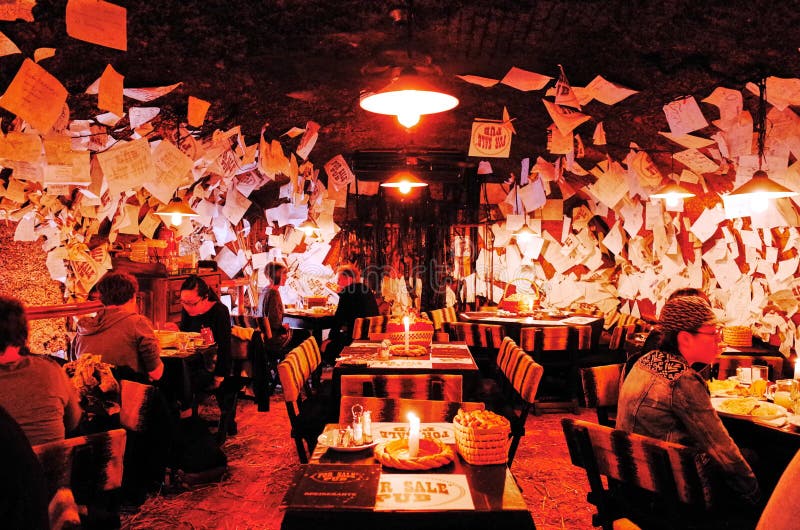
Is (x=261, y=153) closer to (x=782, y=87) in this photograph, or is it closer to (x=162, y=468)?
(x=162, y=468)

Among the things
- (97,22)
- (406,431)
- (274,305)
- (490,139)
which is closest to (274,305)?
(274,305)

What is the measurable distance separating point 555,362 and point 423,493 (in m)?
5.00

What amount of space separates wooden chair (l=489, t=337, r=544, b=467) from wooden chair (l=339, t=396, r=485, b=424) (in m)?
0.72

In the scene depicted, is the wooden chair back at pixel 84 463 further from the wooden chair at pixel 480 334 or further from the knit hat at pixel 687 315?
the wooden chair at pixel 480 334

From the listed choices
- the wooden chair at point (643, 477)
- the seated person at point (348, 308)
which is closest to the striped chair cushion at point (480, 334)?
the seated person at point (348, 308)

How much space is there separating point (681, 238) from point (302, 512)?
23.0 ft

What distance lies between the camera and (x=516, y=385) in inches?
157

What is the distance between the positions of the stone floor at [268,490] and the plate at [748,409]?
118cm

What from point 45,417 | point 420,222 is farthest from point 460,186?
point 45,417

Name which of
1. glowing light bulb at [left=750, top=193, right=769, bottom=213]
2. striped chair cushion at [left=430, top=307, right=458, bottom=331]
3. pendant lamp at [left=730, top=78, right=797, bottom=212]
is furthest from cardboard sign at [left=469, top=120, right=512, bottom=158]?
striped chair cushion at [left=430, top=307, right=458, bottom=331]

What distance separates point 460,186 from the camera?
9.91 m

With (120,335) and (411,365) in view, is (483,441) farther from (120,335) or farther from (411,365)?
(120,335)

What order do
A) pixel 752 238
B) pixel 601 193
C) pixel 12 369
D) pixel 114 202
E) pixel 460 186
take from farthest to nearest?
1. pixel 460 186
2. pixel 114 202
3. pixel 601 193
4. pixel 752 238
5. pixel 12 369

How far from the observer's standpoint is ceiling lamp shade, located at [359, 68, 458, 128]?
114 inches
